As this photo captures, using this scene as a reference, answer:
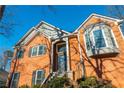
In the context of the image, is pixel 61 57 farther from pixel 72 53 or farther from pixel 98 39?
pixel 98 39

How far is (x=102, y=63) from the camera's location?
7223mm

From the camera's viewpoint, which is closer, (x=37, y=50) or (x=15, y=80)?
(x=15, y=80)

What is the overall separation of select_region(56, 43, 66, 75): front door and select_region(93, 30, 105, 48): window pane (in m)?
1.98

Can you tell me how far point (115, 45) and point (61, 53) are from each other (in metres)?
2.96

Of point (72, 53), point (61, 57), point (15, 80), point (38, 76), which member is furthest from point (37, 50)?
point (72, 53)

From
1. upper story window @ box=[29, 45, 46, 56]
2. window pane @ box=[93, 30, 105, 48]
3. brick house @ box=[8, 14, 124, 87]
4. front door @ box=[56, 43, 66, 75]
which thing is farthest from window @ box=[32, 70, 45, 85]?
window pane @ box=[93, 30, 105, 48]

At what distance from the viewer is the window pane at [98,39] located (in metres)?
7.55

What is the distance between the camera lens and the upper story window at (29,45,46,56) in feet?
30.0

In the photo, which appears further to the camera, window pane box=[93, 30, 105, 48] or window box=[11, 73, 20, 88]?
window box=[11, 73, 20, 88]

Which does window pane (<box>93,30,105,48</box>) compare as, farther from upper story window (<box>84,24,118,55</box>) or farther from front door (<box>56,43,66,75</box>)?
front door (<box>56,43,66,75</box>)

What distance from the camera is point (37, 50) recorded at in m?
9.35

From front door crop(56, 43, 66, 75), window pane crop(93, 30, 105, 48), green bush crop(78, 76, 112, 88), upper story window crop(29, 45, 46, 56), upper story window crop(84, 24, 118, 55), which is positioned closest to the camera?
green bush crop(78, 76, 112, 88)

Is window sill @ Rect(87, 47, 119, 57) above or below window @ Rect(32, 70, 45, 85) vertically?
above

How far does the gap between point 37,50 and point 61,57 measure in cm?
145
